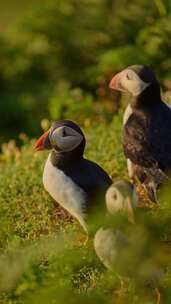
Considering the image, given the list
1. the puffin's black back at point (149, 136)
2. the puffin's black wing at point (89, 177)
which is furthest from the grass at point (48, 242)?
the puffin's black back at point (149, 136)

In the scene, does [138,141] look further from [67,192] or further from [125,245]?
[125,245]

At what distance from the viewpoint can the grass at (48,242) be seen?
473 cm

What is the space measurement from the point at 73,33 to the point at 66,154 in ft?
23.1

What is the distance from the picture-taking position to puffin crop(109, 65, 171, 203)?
6547mm

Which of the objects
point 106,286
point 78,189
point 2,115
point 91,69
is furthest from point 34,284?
point 2,115

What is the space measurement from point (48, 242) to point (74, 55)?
7.82 metres

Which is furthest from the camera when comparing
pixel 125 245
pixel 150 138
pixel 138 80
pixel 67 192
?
pixel 138 80

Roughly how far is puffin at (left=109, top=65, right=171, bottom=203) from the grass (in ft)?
1.61

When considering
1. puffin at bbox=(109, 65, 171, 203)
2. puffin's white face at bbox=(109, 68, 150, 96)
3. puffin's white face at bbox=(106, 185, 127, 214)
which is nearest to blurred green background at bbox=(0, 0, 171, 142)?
puffin's white face at bbox=(109, 68, 150, 96)

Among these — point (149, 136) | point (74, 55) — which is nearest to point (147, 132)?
point (149, 136)

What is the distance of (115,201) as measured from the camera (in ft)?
17.1

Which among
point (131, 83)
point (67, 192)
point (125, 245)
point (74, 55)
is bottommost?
point (74, 55)

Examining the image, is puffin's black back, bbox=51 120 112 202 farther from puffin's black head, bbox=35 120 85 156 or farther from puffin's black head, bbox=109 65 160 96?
puffin's black head, bbox=109 65 160 96

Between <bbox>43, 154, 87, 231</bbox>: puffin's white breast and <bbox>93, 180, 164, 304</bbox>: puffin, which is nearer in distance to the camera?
<bbox>93, 180, 164, 304</bbox>: puffin
